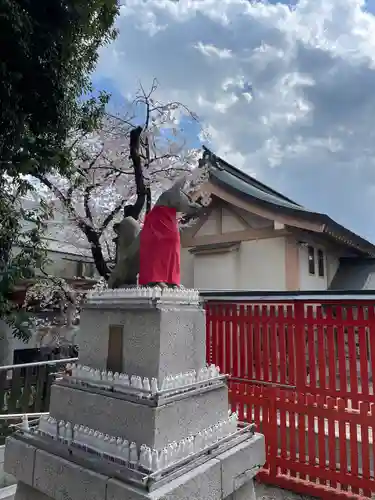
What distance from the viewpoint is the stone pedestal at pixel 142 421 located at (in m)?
2.70

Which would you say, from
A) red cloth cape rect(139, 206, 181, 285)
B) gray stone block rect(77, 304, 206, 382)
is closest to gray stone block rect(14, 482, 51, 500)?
gray stone block rect(77, 304, 206, 382)

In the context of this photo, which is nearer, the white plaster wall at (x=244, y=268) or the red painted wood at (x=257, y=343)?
the red painted wood at (x=257, y=343)

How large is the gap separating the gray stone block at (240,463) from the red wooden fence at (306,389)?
128 centimetres

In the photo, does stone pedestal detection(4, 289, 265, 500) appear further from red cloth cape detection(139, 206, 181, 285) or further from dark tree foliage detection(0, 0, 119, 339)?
dark tree foliage detection(0, 0, 119, 339)

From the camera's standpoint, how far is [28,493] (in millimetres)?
3295

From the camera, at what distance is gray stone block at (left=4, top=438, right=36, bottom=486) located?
10.5 feet

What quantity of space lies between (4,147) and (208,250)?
21.6 ft

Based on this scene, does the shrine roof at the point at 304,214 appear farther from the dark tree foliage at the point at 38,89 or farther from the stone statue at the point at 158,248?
→ the stone statue at the point at 158,248

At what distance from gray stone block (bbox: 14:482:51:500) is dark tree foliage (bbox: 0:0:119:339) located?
386 cm

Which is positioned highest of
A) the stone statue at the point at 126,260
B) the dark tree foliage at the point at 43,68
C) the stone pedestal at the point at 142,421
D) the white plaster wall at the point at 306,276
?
the dark tree foliage at the point at 43,68

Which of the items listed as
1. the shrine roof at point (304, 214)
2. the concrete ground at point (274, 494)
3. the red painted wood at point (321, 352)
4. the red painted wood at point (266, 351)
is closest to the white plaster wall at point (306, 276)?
the shrine roof at point (304, 214)

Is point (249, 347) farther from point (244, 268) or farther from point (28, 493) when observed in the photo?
point (244, 268)

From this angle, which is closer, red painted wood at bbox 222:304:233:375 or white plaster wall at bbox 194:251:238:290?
red painted wood at bbox 222:304:233:375

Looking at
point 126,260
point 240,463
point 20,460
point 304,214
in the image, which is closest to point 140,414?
point 240,463
